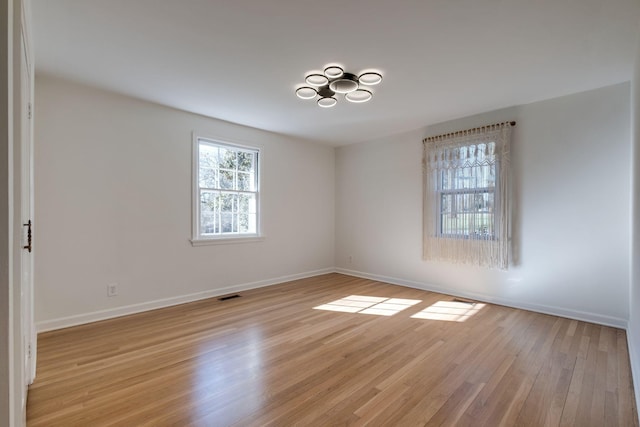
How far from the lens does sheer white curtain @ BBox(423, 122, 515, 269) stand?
12.6ft

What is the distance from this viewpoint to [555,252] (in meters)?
3.54

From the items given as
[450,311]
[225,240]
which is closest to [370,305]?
[450,311]

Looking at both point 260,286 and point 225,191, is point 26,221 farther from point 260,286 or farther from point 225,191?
point 260,286

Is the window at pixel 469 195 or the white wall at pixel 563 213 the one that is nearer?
the white wall at pixel 563 213

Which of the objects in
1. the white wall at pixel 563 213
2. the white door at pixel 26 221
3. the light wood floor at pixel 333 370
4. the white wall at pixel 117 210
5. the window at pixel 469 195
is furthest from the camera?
the window at pixel 469 195

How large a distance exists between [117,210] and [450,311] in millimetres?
4034

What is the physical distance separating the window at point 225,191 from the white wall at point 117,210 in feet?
0.44

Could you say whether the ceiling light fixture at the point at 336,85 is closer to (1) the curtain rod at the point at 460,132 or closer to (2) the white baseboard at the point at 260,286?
(1) the curtain rod at the point at 460,132

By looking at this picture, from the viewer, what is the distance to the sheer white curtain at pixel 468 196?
12.6ft

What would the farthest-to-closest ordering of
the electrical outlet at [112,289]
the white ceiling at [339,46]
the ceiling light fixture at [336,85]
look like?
the electrical outlet at [112,289] < the ceiling light fixture at [336,85] < the white ceiling at [339,46]

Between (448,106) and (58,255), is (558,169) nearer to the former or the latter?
(448,106)

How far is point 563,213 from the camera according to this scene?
3.47 m

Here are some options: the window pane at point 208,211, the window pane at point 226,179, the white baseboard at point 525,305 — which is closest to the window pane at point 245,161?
the window pane at point 226,179

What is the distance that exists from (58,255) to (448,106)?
464 cm
